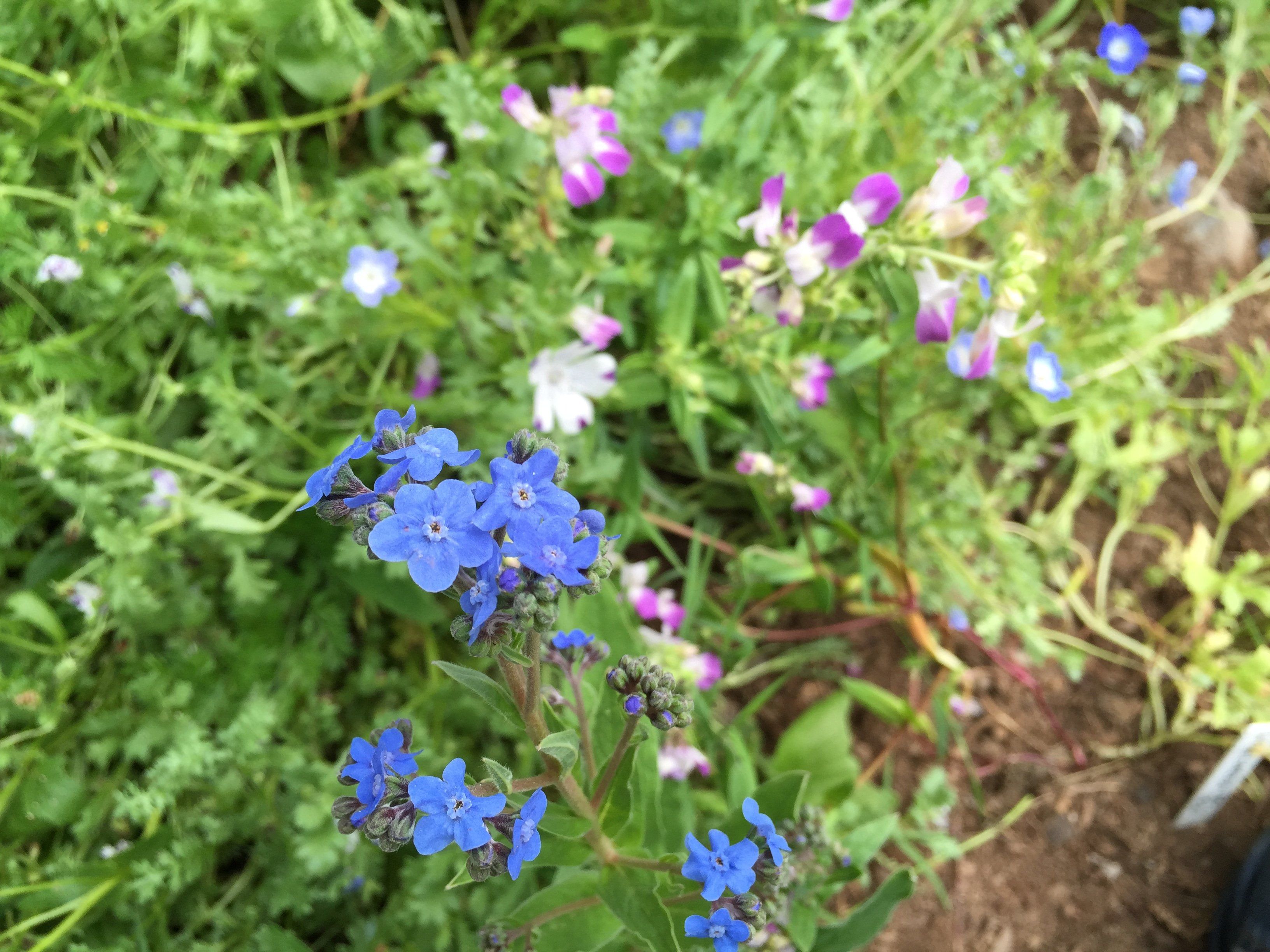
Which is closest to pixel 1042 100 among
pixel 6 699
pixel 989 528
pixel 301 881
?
pixel 989 528

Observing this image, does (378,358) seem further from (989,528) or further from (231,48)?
(989,528)

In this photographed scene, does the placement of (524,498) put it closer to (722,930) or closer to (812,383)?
(722,930)

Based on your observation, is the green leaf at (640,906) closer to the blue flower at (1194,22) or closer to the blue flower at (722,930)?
the blue flower at (722,930)

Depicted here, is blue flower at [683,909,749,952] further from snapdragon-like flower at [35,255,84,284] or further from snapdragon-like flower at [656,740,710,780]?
snapdragon-like flower at [35,255,84,284]

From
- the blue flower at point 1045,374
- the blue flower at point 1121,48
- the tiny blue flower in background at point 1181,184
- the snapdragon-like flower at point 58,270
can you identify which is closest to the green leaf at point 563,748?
the blue flower at point 1045,374

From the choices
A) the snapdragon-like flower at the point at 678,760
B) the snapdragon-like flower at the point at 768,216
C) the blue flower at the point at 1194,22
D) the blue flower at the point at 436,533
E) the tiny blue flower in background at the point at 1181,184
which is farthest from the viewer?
the tiny blue flower in background at the point at 1181,184
